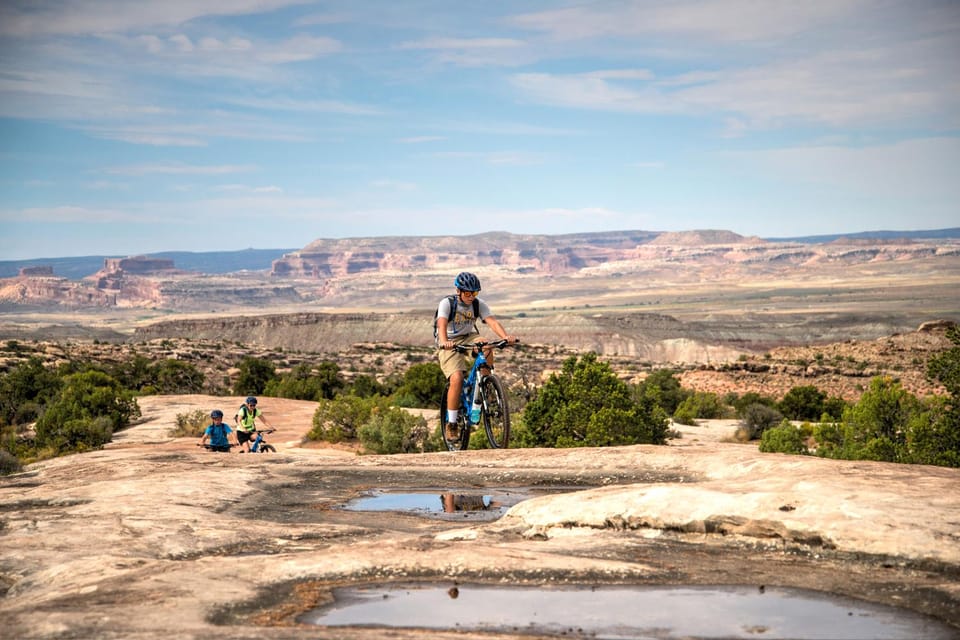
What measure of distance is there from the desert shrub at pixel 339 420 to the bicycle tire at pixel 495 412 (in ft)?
49.1

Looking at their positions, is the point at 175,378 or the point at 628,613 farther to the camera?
the point at 175,378

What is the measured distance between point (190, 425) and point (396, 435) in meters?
8.09

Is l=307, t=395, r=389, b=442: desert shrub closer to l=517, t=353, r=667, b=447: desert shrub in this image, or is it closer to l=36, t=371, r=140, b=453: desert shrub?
l=36, t=371, r=140, b=453: desert shrub

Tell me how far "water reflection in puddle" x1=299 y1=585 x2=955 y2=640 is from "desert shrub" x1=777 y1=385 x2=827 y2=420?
3750 centimetres

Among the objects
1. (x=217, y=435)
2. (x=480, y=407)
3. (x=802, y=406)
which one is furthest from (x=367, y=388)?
(x=480, y=407)

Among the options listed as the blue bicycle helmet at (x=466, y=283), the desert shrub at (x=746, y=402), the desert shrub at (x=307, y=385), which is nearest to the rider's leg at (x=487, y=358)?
the blue bicycle helmet at (x=466, y=283)

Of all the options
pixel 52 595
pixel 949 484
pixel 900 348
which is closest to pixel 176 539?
pixel 52 595

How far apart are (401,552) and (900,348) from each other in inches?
2691

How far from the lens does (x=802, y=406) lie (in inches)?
1640

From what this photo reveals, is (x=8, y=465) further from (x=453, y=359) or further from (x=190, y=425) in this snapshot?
(x=190, y=425)

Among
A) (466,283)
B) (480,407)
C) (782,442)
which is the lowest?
(782,442)

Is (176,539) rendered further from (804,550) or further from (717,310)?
(717,310)

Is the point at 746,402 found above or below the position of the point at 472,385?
below

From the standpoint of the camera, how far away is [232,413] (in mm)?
31547
